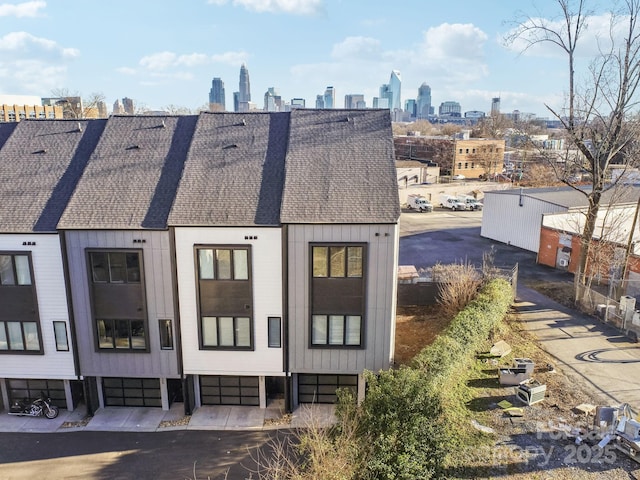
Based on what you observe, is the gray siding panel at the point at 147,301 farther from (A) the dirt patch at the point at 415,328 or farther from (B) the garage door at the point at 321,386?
(A) the dirt patch at the point at 415,328

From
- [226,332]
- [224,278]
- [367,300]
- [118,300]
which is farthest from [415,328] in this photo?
[118,300]

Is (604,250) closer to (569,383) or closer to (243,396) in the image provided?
(569,383)

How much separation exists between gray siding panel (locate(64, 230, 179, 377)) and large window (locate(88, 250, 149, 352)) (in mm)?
250

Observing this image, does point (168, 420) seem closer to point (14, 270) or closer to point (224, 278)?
point (224, 278)

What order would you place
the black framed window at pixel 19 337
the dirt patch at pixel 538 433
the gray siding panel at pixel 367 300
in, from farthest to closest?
the black framed window at pixel 19 337, the gray siding panel at pixel 367 300, the dirt patch at pixel 538 433

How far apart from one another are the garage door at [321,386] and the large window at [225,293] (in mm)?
3188

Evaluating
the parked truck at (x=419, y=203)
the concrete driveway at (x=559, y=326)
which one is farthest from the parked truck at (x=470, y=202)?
the concrete driveway at (x=559, y=326)

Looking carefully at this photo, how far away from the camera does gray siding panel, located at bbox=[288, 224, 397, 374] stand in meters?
18.4

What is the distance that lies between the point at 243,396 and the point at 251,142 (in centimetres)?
1193

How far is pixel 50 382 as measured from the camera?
2052 cm

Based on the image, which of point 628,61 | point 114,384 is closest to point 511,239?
point 628,61

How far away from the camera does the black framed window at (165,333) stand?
1920cm

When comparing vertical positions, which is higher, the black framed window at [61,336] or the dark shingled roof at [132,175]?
the dark shingled roof at [132,175]

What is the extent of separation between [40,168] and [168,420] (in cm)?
1322
